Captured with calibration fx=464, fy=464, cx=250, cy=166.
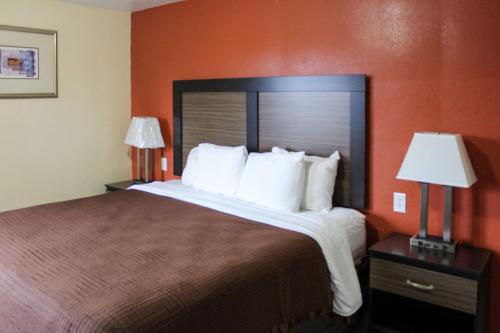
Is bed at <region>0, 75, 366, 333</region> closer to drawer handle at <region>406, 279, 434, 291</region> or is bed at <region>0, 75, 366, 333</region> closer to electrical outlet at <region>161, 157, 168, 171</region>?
drawer handle at <region>406, 279, 434, 291</region>

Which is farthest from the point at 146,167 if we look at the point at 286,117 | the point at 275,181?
the point at 275,181

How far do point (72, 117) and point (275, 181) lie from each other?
212 centimetres

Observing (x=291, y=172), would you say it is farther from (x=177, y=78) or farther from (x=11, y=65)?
(x=11, y=65)

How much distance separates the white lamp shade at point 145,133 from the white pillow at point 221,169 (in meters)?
0.75

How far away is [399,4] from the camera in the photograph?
2.62 meters

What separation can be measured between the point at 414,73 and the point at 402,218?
2.76 ft

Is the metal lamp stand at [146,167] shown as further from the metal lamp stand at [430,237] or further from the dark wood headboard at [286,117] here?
the metal lamp stand at [430,237]

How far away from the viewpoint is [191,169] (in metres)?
3.55

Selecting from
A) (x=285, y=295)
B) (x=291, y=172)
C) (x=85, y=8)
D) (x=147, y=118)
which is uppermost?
(x=85, y=8)

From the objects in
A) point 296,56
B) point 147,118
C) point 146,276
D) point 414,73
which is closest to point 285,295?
point 146,276

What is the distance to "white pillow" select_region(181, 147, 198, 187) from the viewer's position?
350cm

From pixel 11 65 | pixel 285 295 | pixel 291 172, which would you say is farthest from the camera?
pixel 11 65

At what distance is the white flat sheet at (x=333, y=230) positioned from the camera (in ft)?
7.77

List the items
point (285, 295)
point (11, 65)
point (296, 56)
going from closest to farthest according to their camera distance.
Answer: point (285, 295), point (296, 56), point (11, 65)
